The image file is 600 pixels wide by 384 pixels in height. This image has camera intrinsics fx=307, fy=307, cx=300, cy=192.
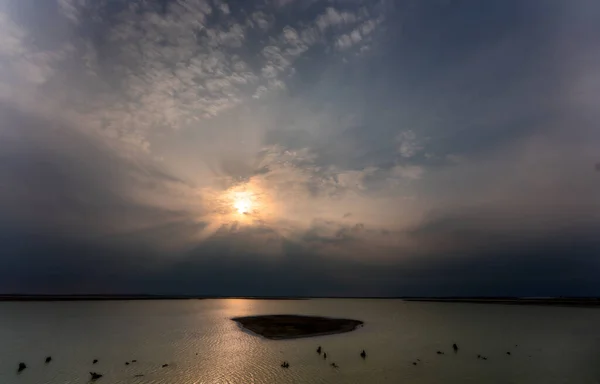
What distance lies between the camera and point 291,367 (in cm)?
3114

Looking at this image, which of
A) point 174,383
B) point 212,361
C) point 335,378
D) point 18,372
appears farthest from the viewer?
point 212,361

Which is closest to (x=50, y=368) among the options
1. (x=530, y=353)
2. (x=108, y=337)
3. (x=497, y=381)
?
(x=108, y=337)

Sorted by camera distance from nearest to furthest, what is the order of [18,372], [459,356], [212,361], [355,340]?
[18,372], [212,361], [459,356], [355,340]

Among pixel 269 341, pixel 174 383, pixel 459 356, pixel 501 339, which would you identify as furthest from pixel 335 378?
pixel 501 339

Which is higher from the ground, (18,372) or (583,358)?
(583,358)

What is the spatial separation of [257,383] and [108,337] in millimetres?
35451

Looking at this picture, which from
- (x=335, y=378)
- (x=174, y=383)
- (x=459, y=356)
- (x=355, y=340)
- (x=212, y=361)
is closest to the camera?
(x=174, y=383)

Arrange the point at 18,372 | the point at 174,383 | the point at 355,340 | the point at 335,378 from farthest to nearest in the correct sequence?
1. the point at 355,340
2. the point at 18,372
3. the point at 335,378
4. the point at 174,383

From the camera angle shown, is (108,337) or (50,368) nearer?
(50,368)

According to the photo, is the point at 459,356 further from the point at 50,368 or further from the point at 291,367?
the point at 50,368

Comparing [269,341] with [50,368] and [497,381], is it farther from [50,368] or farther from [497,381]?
[497,381]

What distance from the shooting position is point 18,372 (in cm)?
2938

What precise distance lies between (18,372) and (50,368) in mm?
2428

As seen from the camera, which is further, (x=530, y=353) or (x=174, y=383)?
(x=530, y=353)
